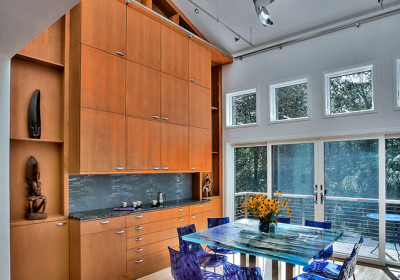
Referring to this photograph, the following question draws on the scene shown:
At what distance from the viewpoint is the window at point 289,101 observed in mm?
5371

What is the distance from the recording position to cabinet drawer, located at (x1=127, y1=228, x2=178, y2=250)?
407 cm

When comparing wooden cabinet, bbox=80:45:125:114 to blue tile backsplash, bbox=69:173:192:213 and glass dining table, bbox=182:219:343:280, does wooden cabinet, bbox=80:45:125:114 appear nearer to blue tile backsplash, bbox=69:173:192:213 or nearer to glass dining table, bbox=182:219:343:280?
blue tile backsplash, bbox=69:173:192:213

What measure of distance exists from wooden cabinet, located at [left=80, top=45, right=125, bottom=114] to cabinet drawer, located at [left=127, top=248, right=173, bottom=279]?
2062 millimetres

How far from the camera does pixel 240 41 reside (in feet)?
19.3

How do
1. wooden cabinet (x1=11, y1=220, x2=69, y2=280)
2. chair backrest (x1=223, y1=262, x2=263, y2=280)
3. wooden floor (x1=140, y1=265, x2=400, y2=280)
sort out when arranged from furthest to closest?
wooden floor (x1=140, y1=265, x2=400, y2=280)
wooden cabinet (x1=11, y1=220, x2=69, y2=280)
chair backrest (x1=223, y1=262, x2=263, y2=280)

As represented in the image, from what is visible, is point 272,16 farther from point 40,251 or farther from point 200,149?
point 40,251

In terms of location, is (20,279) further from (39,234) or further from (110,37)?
(110,37)

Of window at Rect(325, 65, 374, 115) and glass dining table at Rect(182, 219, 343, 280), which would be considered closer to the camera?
glass dining table at Rect(182, 219, 343, 280)

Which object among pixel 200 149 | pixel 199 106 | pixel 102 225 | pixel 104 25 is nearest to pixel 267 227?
pixel 102 225

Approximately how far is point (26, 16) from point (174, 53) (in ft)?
10.8

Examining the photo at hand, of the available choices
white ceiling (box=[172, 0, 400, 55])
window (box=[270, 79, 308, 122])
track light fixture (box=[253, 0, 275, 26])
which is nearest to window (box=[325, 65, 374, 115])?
window (box=[270, 79, 308, 122])

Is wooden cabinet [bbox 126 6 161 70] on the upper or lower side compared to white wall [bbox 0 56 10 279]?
upper

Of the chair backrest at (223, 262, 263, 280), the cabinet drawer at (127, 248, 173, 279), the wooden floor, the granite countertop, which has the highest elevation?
the granite countertop

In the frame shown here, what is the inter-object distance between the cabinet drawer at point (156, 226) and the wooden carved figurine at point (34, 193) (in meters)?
1.11
